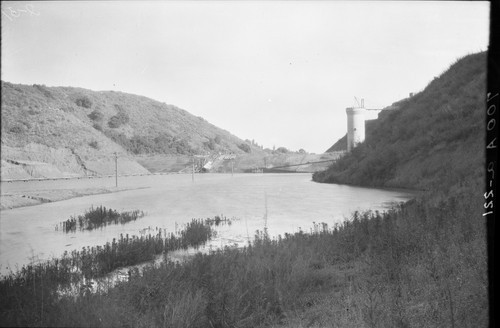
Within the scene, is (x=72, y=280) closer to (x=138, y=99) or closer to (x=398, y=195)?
(x=398, y=195)

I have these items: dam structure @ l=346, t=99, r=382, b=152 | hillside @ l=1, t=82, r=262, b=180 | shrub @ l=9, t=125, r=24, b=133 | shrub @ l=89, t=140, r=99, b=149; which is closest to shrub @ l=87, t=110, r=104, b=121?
hillside @ l=1, t=82, r=262, b=180

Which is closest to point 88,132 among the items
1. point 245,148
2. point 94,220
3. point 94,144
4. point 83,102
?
point 94,144

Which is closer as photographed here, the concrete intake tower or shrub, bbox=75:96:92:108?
the concrete intake tower

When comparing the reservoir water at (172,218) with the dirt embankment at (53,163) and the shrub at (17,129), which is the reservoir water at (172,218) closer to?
the dirt embankment at (53,163)

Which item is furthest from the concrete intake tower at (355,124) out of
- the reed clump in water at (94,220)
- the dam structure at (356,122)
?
the reed clump in water at (94,220)

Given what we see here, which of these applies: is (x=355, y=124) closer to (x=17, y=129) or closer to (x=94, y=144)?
(x=94, y=144)

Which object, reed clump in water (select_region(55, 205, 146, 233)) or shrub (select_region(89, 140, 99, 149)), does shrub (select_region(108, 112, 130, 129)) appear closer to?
shrub (select_region(89, 140, 99, 149))
